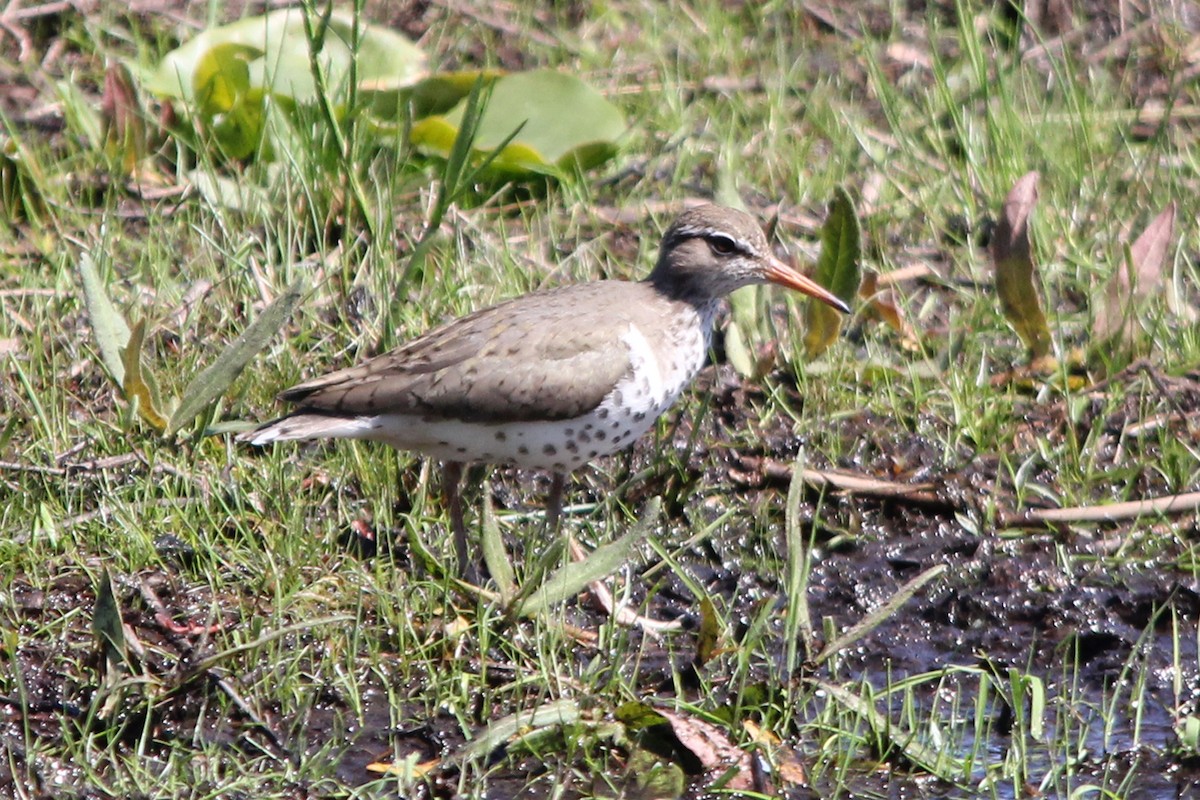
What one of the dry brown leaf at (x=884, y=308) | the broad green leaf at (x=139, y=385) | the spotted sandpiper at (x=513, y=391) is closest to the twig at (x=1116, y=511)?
the dry brown leaf at (x=884, y=308)

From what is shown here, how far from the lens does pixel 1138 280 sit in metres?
6.56

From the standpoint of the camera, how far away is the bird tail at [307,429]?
5.34m

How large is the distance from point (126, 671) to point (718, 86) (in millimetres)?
4718

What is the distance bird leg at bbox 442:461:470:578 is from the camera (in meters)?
5.62

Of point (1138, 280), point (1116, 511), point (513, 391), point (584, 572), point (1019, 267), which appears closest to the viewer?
point (584, 572)

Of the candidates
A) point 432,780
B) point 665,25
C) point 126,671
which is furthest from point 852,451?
point 665,25

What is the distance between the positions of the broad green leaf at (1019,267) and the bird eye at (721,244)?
114cm

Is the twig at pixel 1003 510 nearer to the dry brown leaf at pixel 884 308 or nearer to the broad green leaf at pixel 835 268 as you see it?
the broad green leaf at pixel 835 268

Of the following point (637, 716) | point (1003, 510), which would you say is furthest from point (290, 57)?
point (637, 716)

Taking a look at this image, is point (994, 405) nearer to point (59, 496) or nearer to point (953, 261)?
point (953, 261)

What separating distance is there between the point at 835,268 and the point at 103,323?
280cm

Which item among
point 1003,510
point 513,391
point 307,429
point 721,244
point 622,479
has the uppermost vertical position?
point 721,244

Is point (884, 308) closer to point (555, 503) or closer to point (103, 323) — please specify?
point (555, 503)

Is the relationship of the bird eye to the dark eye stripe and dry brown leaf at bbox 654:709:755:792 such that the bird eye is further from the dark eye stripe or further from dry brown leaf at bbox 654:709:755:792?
dry brown leaf at bbox 654:709:755:792
